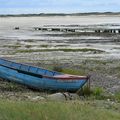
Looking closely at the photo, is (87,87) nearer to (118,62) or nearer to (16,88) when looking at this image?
(16,88)

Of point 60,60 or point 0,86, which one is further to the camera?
point 60,60

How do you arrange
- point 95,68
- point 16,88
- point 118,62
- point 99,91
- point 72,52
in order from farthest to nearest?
point 72,52
point 118,62
point 95,68
point 16,88
point 99,91

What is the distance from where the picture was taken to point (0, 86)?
2139 cm

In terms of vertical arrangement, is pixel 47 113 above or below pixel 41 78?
above

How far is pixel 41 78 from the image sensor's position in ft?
67.1

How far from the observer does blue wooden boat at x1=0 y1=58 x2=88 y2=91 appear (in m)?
19.6

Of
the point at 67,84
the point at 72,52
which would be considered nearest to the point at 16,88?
the point at 67,84

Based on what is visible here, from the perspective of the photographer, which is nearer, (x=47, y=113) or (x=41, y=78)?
(x=47, y=113)

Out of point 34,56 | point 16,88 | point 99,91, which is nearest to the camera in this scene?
point 99,91

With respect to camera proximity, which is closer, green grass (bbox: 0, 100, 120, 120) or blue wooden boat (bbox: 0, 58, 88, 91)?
green grass (bbox: 0, 100, 120, 120)

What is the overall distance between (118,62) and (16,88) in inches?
488

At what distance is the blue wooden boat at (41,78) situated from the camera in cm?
1961

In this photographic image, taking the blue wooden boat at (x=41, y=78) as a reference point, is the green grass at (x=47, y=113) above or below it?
above

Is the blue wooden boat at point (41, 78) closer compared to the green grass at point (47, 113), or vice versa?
the green grass at point (47, 113)
